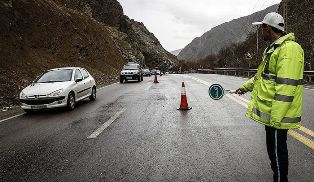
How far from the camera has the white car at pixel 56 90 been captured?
12.0 meters

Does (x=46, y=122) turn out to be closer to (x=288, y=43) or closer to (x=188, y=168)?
(x=188, y=168)

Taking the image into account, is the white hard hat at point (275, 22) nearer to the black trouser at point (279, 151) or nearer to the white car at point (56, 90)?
the black trouser at point (279, 151)

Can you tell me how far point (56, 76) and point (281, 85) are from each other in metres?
11.3

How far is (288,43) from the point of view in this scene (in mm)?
3740

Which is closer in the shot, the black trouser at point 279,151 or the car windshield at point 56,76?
the black trouser at point 279,151

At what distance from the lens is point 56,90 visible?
12.3m

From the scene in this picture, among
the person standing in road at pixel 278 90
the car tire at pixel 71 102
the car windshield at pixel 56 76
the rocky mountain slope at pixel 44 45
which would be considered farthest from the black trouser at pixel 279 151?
the rocky mountain slope at pixel 44 45

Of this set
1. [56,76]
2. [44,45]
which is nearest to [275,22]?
[56,76]

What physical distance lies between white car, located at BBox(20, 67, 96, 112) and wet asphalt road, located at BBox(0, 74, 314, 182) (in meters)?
1.21

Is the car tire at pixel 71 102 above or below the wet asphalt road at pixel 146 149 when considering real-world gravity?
above

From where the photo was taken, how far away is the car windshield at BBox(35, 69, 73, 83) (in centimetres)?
1363

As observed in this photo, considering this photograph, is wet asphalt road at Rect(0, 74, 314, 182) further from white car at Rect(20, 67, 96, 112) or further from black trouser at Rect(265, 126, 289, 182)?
white car at Rect(20, 67, 96, 112)

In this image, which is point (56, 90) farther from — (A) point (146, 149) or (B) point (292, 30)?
(B) point (292, 30)

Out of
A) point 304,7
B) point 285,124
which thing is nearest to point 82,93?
point 285,124
